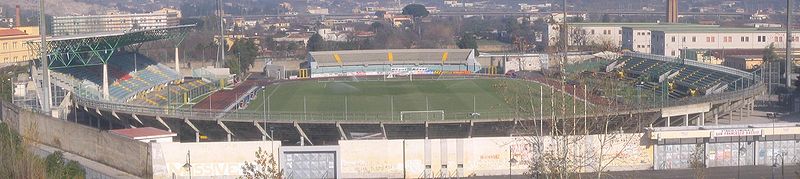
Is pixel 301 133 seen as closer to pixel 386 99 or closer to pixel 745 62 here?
pixel 386 99

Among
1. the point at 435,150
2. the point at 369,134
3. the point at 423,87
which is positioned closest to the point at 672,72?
the point at 423,87

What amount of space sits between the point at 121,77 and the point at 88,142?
40.4 ft

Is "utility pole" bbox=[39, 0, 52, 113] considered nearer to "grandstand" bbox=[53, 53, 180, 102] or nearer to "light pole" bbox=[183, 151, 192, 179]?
"grandstand" bbox=[53, 53, 180, 102]

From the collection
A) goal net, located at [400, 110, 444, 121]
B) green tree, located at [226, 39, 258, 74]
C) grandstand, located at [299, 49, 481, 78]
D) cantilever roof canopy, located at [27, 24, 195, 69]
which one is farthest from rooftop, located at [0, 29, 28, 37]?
goal net, located at [400, 110, 444, 121]

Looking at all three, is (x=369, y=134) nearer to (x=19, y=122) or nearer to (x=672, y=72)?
(x=19, y=122)

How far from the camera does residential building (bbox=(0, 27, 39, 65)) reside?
45.1 m

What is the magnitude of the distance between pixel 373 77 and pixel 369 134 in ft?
64.5

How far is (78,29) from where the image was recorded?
3725 centimetres

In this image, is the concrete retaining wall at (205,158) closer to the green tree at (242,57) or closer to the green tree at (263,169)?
the green tree at (263,169)

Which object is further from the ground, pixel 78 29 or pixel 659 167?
pixel 78 29

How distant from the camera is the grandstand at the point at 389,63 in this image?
43531 millimetres

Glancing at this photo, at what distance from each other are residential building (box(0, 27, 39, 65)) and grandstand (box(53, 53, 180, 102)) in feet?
30.4

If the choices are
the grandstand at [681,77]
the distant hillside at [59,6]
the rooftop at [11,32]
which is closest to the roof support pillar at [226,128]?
the grandstand at [681,77]

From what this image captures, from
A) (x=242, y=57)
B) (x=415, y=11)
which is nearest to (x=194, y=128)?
(x=242, y=57)
